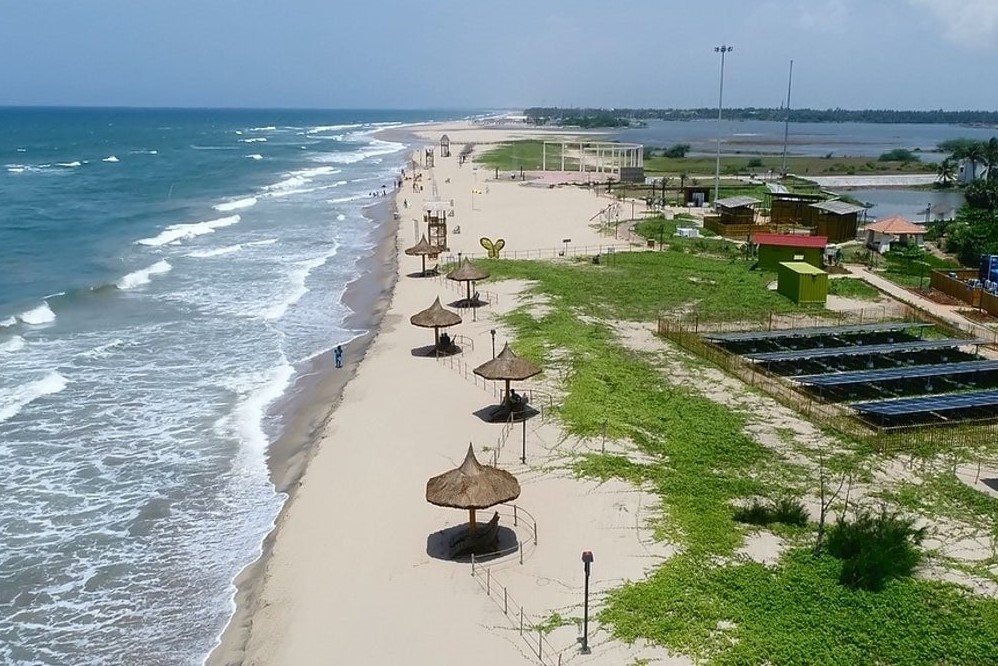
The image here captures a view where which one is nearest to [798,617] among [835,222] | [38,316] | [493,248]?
[493,248]

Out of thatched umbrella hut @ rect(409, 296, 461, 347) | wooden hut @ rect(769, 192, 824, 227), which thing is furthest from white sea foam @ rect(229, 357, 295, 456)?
wooden hut @ rect(769, 192, 824, 227)

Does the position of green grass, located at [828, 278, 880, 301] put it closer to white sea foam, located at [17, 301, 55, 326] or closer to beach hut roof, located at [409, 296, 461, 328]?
beach hut roof, located at [409, 296, 461, 328]

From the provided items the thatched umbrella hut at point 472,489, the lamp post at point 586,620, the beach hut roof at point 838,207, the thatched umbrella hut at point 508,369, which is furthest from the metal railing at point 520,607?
the beach hut roof at point 838,207

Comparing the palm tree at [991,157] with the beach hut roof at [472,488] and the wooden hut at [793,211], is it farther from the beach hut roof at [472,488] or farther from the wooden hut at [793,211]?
the beach hut roof at [472,488]

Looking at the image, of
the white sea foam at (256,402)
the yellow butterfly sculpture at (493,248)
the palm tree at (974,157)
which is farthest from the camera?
the palm tree at (974,157)

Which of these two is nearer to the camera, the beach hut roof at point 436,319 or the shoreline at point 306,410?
the shoreline at point 306,410

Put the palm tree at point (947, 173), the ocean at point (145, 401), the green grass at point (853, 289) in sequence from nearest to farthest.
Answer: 1. the ocean at point (145, 401)
2. the green grass at point (853, 289)
3. the palm tree at point (947, 173)
